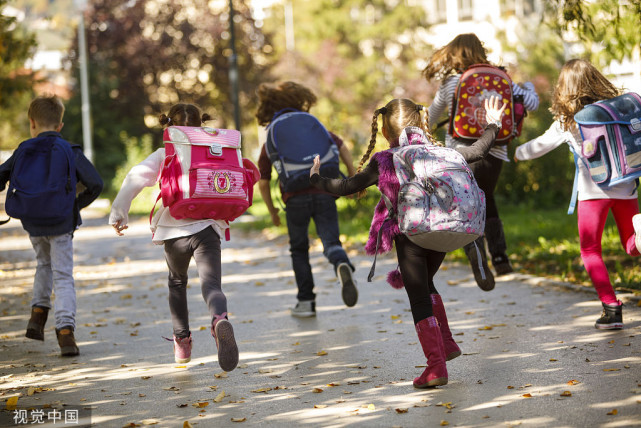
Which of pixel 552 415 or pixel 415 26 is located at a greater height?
pixel 415 26

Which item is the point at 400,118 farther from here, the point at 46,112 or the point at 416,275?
the point at 46,112

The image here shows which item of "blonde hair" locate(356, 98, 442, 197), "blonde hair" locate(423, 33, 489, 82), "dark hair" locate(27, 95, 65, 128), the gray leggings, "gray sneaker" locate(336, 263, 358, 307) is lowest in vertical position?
"gray sneaker" locate(336, 263, 358, 307)

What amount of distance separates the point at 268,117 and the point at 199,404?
330cm

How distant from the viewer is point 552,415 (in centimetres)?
433

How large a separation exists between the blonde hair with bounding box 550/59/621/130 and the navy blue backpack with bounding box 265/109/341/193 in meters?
2.00

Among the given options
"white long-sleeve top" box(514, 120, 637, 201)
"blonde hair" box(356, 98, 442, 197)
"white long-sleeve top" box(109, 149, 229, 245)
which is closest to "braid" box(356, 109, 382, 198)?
"blonde hair" box(356, 98, 442, 197)

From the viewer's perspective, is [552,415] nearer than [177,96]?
Yes

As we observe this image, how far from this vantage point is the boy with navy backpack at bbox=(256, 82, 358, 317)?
7.43 metres

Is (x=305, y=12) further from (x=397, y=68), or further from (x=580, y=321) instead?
(x=580, y=321)

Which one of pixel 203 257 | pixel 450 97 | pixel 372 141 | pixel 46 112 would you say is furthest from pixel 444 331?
pixel 46 112

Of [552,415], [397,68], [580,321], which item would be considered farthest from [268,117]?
[397,68]

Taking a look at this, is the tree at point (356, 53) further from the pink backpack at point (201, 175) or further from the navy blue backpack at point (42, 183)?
the pink backpack at point (201, 175)

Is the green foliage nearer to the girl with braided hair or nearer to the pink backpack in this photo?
the pink backpack

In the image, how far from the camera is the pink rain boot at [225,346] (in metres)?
5.19
